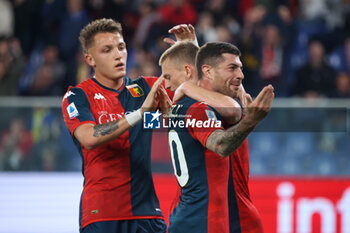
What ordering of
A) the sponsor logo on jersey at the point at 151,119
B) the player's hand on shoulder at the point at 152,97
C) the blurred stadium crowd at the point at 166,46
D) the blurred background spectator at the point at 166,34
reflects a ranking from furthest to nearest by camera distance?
the blurred background spectator at the point at 166,34 → the blurred stadium crowd at the point at 166,46 → the sponsor logo on jersey at the point at 151,119 → the player's hand on shoulder at the point at 152,97

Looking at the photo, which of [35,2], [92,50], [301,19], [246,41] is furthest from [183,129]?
[35,2]

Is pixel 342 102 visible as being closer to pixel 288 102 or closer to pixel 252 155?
pixel 288 102

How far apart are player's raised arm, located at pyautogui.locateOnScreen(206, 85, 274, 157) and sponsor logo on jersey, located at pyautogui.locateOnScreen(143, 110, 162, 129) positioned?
0.83 m

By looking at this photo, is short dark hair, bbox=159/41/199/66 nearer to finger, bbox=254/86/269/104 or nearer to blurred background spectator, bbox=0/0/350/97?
finger, bbox=254/86/269/104

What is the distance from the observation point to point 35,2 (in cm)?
1026

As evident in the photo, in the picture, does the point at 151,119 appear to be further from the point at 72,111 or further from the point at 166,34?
the point at 166,34

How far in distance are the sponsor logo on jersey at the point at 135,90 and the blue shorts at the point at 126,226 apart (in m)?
1.00

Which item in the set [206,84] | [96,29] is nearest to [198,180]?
[206,84]

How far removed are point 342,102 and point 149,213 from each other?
12.2ft

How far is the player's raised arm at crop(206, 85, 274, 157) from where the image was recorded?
119 inches

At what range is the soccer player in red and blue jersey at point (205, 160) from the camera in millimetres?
3680

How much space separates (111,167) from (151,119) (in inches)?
19.8

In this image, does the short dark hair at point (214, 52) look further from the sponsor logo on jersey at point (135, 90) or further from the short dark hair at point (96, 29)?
the short dark hair at point (96, 29)

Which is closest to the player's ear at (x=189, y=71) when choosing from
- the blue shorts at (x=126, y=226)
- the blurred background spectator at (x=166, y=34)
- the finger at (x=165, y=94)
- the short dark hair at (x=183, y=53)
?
the short dark hair at (x=183, y=53)
